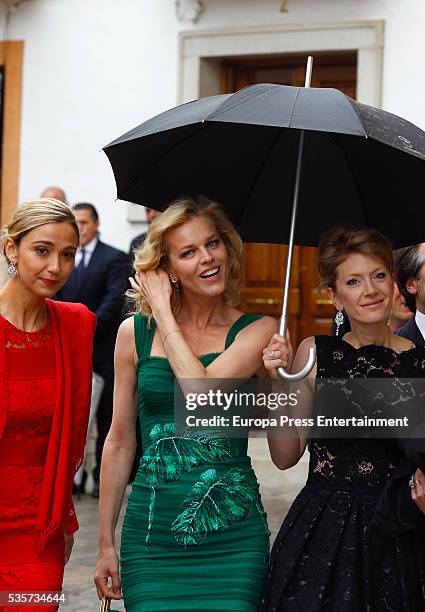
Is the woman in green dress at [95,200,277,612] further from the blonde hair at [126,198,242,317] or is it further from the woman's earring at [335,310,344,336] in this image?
the woman's earring at [335,310,344,336]

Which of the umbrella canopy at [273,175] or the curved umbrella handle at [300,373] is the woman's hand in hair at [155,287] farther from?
the curved umbrella handle at [300,373]

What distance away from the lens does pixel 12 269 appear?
412 cm

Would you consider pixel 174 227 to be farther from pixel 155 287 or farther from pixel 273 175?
pixel 273 175

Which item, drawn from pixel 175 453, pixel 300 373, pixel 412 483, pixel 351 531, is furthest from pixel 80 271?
pixel 412 483

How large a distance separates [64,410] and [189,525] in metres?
0.58

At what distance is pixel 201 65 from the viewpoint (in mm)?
10898

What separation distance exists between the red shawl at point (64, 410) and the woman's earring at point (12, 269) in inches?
8.7

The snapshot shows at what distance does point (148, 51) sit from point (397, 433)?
786cm

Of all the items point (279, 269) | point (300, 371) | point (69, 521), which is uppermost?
point (279, 269)

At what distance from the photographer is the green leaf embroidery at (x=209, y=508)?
392 cm

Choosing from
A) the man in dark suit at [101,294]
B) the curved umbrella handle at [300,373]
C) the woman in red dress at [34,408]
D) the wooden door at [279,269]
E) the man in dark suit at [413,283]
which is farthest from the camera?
the wooden door at [279,269]

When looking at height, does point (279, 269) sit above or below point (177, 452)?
above

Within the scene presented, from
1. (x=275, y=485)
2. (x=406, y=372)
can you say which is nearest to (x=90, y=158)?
(x=275, y=485)

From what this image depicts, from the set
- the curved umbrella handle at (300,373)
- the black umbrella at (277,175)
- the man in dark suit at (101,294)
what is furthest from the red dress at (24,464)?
the man in dark suit at (101,294)
